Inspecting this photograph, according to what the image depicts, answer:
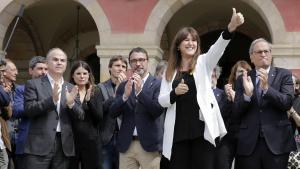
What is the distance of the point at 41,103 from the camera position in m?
4.40

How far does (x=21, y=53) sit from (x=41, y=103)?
8365mm

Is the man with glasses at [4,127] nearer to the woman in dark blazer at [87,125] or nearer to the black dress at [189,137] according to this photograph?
the woman in dark blazer at [87,125]

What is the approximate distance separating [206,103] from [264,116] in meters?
0.89

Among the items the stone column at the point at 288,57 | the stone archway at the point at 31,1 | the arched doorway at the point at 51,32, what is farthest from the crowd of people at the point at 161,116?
the arched doorway at the point at 51,32

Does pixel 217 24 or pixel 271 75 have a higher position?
pixel 217 24

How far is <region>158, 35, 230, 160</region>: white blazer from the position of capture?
352 centimetres

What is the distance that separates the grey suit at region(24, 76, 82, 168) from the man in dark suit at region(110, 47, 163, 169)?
44cm

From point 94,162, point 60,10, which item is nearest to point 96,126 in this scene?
point 94,162

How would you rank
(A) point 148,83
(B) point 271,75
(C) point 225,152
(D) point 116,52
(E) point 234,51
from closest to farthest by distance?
(B) point 271,75
(A) point 148,83
(C) point 225,152
(D) point 116,52
(E) point 234,51

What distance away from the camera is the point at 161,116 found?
4734mm

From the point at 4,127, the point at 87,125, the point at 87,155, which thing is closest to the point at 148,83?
the point at 87,125

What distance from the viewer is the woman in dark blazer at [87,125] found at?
4766mm

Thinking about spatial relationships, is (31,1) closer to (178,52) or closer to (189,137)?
(178,52)

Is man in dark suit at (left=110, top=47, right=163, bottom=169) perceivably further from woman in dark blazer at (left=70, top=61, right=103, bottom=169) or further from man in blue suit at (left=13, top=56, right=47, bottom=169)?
man in blue suit at (left=13, top=56, right=47, bottom=169)
